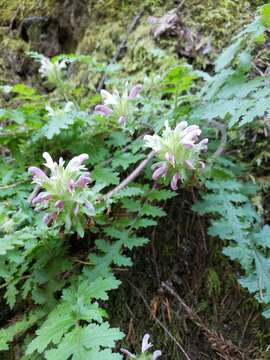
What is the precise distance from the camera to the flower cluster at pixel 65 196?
2055mm

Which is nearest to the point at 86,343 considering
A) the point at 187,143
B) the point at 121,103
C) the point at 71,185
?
the point at 71,185

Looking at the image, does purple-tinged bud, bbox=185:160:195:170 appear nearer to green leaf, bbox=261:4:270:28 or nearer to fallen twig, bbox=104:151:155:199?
fallen twig, bbox=104:151:155:199

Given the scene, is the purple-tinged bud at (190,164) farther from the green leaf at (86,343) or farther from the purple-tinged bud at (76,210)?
the green leaf at (86,343)

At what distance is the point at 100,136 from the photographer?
298cm

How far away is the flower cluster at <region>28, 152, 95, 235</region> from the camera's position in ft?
6.74

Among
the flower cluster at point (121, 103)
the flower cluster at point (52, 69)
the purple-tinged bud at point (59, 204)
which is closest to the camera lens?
the purple-tinged bud at point (59, 204)

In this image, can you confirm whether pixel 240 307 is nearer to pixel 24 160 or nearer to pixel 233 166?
pixel 233 166

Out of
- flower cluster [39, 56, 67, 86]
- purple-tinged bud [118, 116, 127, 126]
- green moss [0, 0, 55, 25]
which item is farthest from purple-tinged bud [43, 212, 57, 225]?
green moss [0, 0, 55, 25]

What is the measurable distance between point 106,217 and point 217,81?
3.41 feet

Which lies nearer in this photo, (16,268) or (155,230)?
(16,268)

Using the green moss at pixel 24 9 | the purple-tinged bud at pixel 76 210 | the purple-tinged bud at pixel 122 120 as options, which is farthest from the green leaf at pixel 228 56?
the green moss at pixel 24 9

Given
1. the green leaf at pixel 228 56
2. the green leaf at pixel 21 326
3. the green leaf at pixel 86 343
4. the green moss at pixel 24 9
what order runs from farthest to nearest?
the green moss at pixel 24 9
the green leaf at pixel 228 56
the green leaf at pixel 21 326
the green leaf at pixel 86 343

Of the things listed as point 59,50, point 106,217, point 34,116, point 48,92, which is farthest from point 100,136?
point 59,50

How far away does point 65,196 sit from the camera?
206 centimetres
